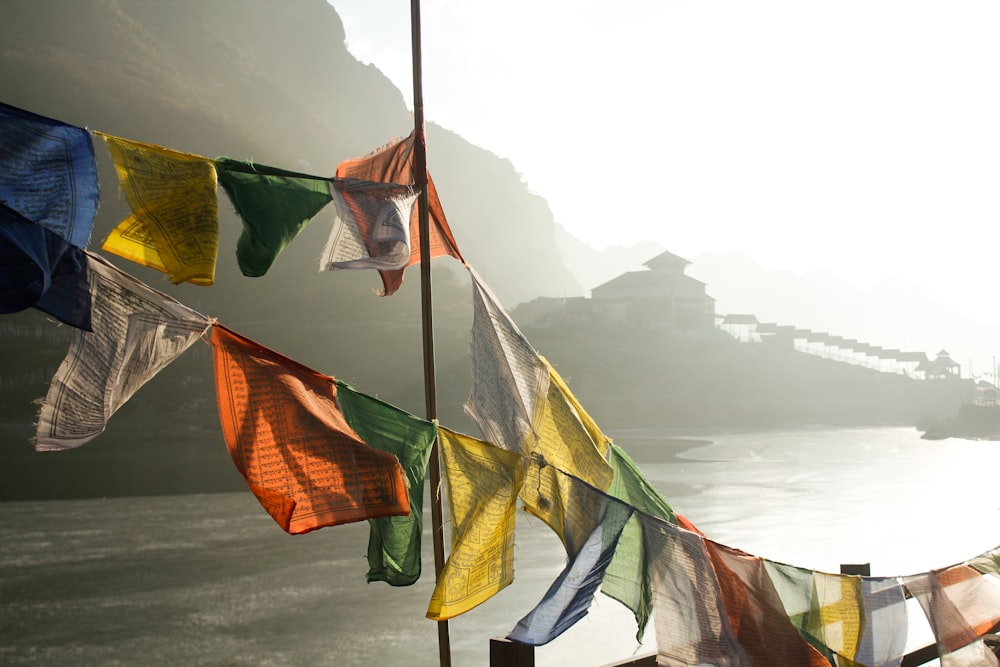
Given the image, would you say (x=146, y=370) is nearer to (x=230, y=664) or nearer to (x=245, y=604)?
(x=230, y=664)

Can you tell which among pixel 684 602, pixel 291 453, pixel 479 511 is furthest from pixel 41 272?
pixel 684 602

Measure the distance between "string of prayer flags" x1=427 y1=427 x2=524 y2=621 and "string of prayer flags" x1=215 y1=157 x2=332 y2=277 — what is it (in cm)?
57

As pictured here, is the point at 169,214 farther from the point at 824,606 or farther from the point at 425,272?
the point at 824,606

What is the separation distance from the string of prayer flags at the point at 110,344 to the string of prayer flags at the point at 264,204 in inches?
7.6

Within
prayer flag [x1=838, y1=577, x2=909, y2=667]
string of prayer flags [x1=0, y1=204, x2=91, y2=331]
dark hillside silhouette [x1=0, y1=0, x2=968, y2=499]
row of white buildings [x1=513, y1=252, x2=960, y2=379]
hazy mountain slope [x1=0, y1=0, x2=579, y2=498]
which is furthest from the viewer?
row of white buildings [x1=513, y1=252, x2=960, y2=379]

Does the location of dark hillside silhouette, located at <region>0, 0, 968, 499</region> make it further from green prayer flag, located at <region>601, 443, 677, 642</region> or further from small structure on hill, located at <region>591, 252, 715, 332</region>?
green prayer flag, located at <region>601, 443, 677, 642</region>

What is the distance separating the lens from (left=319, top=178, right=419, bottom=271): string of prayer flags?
1.98 meters

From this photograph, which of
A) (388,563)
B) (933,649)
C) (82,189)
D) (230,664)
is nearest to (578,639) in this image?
(230,664)

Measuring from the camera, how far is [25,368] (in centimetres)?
4634

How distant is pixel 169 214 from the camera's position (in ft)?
6.14

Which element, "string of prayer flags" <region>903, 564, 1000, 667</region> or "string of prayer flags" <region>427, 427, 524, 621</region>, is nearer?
"string of prayer flags" <region>427, 427, 524, 621</region>

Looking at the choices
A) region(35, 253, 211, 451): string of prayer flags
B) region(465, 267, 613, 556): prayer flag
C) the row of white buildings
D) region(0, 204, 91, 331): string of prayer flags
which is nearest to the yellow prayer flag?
region(465, 267, 613, 556): prayer flag

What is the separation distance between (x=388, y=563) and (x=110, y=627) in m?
9.83

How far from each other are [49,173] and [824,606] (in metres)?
2.35
